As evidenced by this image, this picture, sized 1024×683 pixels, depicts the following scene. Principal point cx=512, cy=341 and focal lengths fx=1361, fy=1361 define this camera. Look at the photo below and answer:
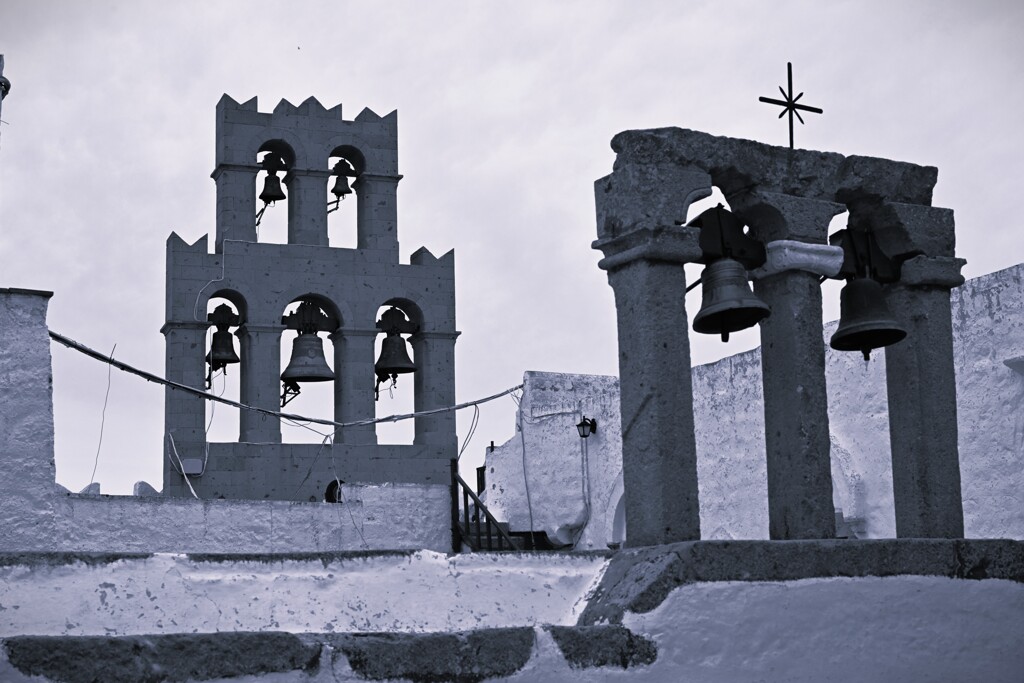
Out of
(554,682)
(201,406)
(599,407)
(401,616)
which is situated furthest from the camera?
(599,407)

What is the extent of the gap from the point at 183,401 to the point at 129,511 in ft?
5.13

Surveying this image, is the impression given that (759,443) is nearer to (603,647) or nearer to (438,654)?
(603,647)

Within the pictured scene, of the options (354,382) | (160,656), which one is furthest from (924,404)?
(354,382)

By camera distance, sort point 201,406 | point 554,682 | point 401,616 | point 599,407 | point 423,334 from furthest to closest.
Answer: point 599,407 < point 423,334 < point 201,406 < point 401,616 < point 554,682

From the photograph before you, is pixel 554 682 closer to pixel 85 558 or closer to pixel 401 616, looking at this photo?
pixel 401 616

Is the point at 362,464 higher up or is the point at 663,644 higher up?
the point at 362,464

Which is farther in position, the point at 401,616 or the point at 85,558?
the point at 401,616

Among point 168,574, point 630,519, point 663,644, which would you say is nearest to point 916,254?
point 630,519

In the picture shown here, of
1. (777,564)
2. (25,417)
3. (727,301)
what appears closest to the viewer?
(777,564)

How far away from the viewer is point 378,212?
9969mm

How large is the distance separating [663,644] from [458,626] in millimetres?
1019

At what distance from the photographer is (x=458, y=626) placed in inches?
226

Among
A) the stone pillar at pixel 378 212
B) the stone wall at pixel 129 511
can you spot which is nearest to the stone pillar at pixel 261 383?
the stone wall at pixel 129 511

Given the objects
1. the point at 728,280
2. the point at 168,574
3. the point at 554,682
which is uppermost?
the point at 728,280
